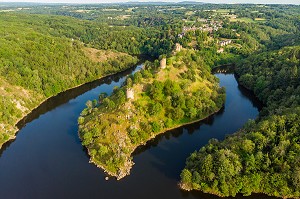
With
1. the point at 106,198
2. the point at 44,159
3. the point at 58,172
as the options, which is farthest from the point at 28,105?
the point at 106,198

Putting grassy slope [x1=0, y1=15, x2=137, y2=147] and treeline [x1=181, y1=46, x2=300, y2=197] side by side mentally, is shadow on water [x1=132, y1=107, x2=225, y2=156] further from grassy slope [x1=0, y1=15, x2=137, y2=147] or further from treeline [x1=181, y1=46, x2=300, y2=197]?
grassy slope [x1=0, y1=15, x2=137, y2=147]

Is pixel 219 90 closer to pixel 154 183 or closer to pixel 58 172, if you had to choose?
pixel 154 183

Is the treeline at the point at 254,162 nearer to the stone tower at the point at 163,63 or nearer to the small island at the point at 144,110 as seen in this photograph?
the small island at the point at 144,110

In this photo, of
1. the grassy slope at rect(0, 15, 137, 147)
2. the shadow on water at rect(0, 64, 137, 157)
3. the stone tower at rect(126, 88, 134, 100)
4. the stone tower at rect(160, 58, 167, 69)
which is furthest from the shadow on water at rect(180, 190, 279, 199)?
the grassy slope at rect(0, 15, 137, 147)

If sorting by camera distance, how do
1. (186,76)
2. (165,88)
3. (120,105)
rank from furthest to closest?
(186,76) → (165,88) → (120,105)

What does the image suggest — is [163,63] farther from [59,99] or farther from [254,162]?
[254,162]

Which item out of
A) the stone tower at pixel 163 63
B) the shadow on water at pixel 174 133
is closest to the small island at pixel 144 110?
the stone tower at pixel 163 63

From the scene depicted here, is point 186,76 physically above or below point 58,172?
above
